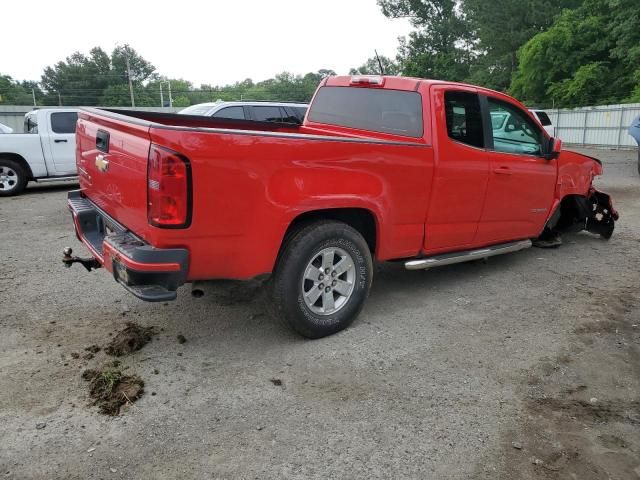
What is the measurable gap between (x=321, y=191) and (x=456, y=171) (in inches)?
58.8

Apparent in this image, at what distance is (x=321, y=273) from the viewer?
3797 mm

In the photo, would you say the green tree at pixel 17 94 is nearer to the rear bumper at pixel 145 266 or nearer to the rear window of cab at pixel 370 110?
the rear window of cab at pixel 370 110

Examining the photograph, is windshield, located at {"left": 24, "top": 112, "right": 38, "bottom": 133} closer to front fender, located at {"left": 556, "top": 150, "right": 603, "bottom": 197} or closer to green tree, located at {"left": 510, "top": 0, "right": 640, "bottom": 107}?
front fender, located at {"left": 556, "top": 150, "right": 603, "bottom": 197}

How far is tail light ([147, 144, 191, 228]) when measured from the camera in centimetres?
295

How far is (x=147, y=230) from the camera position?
10.2 feet

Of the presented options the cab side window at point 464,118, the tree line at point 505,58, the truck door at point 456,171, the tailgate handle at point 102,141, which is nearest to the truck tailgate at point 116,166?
the tailgate handle at point 102,141

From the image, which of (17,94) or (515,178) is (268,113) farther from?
(17,94)

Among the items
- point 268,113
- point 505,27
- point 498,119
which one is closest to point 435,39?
point 505,27

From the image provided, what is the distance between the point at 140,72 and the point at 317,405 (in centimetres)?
9180

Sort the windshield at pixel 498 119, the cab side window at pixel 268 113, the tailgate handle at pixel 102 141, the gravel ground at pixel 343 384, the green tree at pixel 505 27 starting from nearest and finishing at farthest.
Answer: the gravel ground at pixel 343 384 → the tailgate handle at pixel 102 141 → the windshield at pixel 498 119 → the cab side window at pixel 268 113 → the green tree at pixel 505 27

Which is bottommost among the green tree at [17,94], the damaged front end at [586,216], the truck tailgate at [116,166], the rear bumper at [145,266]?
the damaged front end at [586,216]

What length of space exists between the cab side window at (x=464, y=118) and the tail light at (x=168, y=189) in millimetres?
2471

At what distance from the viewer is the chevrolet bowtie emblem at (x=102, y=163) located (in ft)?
11.7

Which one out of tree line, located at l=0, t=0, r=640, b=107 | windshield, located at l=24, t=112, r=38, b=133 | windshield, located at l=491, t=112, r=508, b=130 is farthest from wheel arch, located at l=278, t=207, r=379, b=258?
tree line, located at l=0, t=0, r=640, b=107
